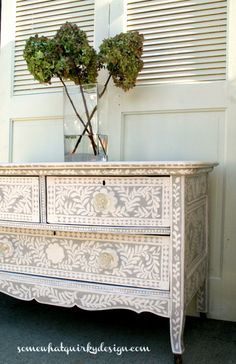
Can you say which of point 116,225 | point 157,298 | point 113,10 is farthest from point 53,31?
point 157,298

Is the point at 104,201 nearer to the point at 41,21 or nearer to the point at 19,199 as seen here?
the point at 19,199

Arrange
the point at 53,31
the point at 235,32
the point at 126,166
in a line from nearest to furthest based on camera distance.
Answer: the point at 126,166 < the point at 235,32 < the point at 53,31

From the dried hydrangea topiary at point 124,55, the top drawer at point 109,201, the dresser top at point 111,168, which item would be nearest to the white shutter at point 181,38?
the dried hydrangea topiary at point 124,55

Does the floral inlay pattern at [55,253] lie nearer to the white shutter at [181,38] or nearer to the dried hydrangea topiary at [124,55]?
the dried hydrangea topiary at [124,55]

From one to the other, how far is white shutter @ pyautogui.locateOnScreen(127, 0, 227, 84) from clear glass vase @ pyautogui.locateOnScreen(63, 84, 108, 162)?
0.30 meters

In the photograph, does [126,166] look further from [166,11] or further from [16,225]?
[166,11]

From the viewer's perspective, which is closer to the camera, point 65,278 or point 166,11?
point 65,278

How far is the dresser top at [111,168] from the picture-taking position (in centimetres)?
111

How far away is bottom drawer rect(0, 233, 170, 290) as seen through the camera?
1.18m

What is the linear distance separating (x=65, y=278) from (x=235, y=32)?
1.25 meters

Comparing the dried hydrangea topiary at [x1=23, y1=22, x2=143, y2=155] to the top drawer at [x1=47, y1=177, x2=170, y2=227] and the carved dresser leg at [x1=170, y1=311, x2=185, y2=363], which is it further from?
the carved dresser leg at [x1=170, y1=311, x2=185, y2=363]

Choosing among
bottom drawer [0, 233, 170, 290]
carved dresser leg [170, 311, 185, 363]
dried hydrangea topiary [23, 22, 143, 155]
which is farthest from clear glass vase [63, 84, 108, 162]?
carved dresser leg [170, 311, 185, 363]

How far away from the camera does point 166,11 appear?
166 cm

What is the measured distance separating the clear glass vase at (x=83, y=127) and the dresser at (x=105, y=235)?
0.27 metres
